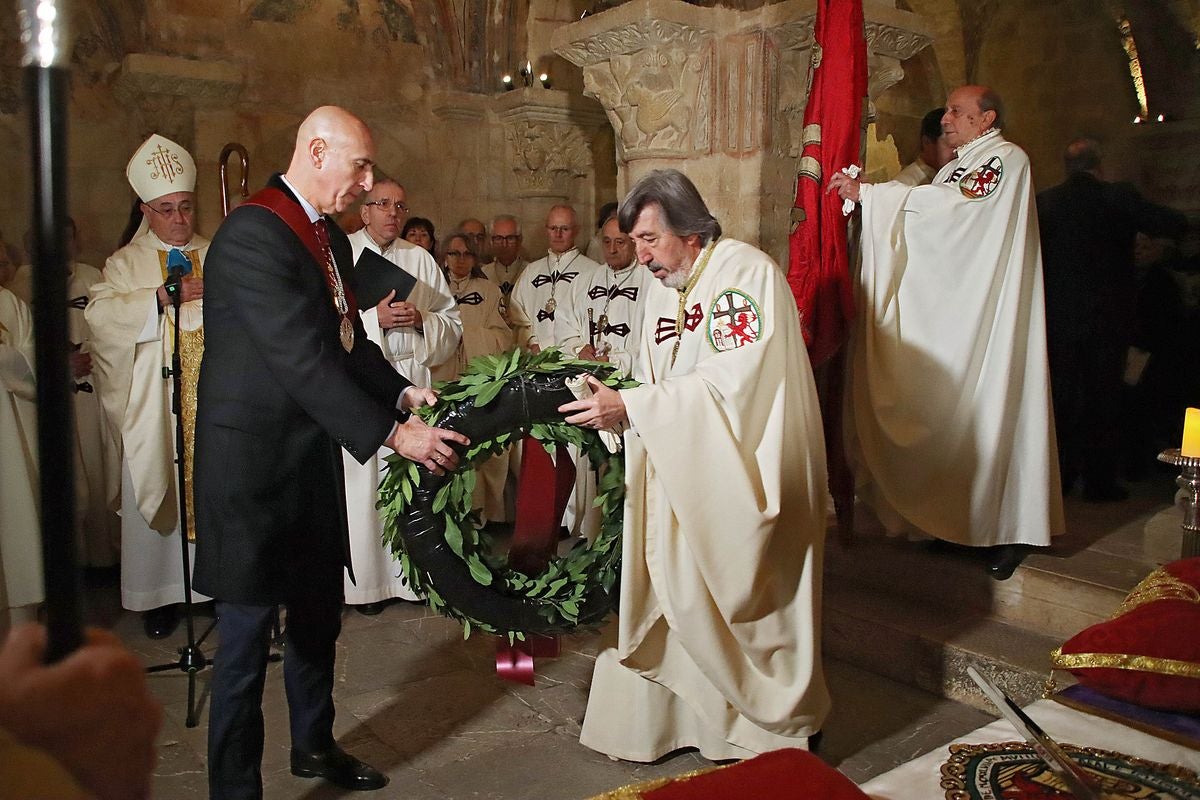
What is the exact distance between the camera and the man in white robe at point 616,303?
6.41 m

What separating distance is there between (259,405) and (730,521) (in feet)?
4.82

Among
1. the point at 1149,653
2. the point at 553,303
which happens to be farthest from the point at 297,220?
the point at 553,303

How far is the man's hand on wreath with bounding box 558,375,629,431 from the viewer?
2934 millimetres

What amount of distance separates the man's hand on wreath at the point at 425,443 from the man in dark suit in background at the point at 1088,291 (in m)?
Answer: 4.63

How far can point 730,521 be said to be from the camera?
295 cm

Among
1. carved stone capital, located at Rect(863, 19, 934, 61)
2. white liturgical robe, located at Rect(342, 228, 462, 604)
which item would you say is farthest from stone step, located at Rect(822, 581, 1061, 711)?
carved stone capital, located at Rect(863, 19, 934, 61)

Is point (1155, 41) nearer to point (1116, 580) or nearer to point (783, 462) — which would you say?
point (1116, 580)

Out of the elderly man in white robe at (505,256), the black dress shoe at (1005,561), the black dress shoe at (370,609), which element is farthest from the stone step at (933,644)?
the elderly man in white robe at (505,256)

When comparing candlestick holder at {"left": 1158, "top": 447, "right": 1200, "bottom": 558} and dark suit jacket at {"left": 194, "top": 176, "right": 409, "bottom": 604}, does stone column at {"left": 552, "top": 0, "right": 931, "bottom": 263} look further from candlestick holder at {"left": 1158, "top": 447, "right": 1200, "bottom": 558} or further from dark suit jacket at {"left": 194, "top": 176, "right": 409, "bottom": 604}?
dark suit jacket at {"left": 194, "top": 176, "right": 409, "bottom": 604}

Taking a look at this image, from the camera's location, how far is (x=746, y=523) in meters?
2.94

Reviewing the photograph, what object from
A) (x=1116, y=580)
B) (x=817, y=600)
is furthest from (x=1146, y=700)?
(x=1116, y=580)

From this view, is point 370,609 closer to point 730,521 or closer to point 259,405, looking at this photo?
point 259,405

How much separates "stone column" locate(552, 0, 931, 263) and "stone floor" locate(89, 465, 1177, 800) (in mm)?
2619

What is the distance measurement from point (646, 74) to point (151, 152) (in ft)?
9.08
